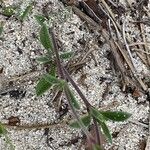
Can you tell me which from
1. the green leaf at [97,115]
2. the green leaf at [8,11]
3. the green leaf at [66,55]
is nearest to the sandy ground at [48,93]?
the green leaf at [8,11]

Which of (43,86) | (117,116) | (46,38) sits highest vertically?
(46,38)

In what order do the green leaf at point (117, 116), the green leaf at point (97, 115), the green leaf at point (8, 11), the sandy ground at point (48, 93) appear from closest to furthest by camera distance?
the green leaf at point (97, 115) < the green leaf at point (117, 116) < the sandy ground at point (48, 93) < the green leaf at point (8, 11)

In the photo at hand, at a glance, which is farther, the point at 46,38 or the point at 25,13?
the point at 25,13

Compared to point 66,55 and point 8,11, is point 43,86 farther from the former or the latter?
point 8,11

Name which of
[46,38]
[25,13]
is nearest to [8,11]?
[25,13]

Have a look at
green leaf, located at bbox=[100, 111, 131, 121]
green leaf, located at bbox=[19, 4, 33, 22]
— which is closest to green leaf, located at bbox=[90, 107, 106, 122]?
green leaf, located at bbox=[100, 111, 131, 121]

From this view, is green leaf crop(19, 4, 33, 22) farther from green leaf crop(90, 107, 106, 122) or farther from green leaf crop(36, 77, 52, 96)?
green leaf crop(90, 107, 106, 122)

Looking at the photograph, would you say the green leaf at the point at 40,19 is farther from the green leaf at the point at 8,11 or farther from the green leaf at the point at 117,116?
the green leaf at the point at 117,116

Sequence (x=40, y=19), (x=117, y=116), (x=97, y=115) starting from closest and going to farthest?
1. (x=97, y=115)
2. (x=117, y=116)
3. (x=40, y=19)

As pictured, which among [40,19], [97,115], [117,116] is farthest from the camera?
[40,19]

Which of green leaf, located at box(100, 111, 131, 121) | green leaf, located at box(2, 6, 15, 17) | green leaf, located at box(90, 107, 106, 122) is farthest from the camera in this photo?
green leaf, located at box(2, 6, 15, 17)
